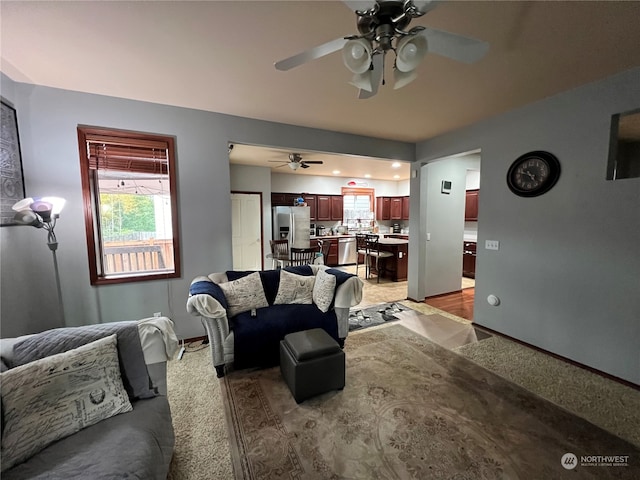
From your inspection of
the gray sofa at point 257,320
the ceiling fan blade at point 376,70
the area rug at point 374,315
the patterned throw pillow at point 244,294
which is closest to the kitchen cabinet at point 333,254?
the area rug at point 374,315

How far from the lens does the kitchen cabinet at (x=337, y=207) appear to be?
7535 mm

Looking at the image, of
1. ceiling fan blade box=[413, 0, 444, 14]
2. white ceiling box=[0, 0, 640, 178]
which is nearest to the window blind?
white ceiling box=[0, 0, 640, 178]

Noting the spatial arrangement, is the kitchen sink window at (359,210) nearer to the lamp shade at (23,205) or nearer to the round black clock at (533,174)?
the round black clock at (533,174)

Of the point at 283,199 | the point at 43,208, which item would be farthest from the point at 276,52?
the point at 283,199

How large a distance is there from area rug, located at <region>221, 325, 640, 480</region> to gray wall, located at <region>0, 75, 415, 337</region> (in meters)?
1.40

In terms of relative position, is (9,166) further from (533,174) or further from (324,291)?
(533,174)

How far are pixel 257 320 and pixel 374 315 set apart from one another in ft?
6.42

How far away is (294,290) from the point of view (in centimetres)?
288

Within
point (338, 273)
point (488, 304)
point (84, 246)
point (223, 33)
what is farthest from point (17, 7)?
point (488, 304)

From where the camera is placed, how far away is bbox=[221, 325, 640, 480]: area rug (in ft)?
4.93

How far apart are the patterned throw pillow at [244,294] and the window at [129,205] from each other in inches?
32.7

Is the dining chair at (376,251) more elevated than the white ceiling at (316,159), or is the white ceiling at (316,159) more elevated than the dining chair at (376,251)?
the white ceiling at (316,159)

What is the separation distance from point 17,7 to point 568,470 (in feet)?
13.7

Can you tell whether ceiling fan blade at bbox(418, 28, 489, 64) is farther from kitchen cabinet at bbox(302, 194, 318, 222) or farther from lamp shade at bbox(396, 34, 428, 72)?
kitchen cabinet at bbox(302, 194, 318, 222)
